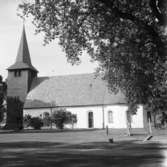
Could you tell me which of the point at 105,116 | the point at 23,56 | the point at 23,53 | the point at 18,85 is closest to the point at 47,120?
the point at 105,116

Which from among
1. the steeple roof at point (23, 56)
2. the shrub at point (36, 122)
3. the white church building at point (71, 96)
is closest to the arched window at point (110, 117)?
the white church building at point (71, 96)

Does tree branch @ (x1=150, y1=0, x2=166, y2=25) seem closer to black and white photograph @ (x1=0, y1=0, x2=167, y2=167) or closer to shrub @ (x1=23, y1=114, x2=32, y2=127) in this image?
black and white photograph @ (x1=0, y1=0, x2=167, y2=167)

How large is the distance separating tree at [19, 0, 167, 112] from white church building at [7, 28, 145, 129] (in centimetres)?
2552

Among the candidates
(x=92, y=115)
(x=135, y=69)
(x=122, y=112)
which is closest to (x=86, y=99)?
(x=92, y=115)

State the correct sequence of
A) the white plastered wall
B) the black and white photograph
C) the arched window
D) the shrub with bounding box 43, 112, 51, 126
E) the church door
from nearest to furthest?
the black and white photograph < the white plastered wall < the arched window < the shrub with bounding box 43, 112, 51, 126 < the church door

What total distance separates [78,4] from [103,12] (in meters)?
1.49

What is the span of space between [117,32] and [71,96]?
3632 centimetres

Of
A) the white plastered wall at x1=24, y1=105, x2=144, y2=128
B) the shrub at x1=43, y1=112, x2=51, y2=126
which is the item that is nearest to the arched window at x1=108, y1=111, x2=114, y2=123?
the white plastered wall at x1=24, y1=105, x2=144, y2=128

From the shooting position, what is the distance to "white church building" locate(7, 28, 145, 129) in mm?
50612

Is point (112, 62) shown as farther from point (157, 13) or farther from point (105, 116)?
point (105, 116)

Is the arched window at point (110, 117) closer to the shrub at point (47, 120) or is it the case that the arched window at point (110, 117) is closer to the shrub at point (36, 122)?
the shrub at point (47, 120)

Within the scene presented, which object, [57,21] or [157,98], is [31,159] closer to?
[57,21]

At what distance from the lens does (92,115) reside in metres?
52.2

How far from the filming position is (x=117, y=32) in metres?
19.2
